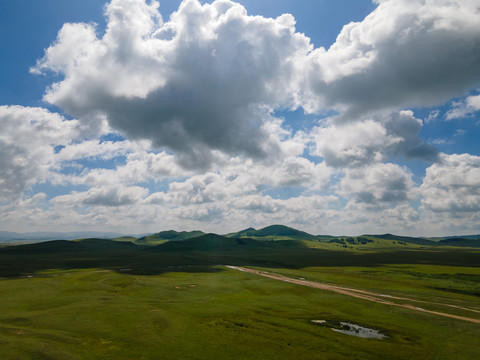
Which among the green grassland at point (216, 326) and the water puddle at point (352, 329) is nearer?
the green grassland at point (216, 326)

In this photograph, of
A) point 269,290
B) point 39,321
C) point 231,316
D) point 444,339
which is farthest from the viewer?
point 269,290

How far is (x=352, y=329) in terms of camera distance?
40531 millimetres

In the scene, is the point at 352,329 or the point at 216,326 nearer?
the point at 216,326

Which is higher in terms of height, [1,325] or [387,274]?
[1,325]

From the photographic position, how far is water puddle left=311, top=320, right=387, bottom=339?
3796 centimetres

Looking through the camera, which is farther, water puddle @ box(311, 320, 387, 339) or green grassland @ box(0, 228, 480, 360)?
water puddle @ box(311, 320, 387, 339)

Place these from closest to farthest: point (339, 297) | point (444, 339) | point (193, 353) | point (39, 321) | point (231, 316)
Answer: point (193, 353), point (444, 339), point (39, 321), point (231, 316), point (339, 297)

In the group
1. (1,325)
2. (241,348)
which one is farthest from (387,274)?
(1,325)

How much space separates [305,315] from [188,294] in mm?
27165

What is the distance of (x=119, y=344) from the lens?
31.2m

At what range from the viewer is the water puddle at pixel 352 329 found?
37956 mm

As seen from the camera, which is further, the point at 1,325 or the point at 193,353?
the point at 1,325

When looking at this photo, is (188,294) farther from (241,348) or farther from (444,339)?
(444,339)

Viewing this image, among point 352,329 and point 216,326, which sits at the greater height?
point 216,326
